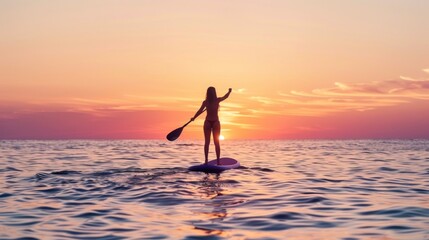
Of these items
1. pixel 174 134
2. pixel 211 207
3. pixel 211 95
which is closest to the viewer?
pixel 211 207

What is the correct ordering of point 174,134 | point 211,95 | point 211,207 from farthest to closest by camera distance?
point 174,134
point 211,95
point 211,207

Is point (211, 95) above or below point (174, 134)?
above

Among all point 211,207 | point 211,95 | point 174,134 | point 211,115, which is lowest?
point 211,207

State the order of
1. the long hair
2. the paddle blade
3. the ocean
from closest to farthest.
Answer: the ocean, the long hair, the paddle blade

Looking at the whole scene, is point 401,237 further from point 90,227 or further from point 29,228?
point 29,228

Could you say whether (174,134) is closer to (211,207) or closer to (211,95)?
(211,95)

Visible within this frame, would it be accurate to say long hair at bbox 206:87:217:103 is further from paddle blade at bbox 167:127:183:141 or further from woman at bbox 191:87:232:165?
paddle blade at bbox 167:127:183:141

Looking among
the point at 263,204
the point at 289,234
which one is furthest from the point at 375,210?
the point at 289,234

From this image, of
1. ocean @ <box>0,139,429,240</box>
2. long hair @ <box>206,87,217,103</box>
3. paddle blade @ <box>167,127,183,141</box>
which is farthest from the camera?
paddle blade @ <box>167,127,183,141</box>

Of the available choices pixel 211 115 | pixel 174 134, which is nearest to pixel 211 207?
pixel 211 115

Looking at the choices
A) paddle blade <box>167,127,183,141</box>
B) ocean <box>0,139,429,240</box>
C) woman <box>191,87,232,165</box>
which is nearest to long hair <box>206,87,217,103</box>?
woman <box>191,87,232,165</box>

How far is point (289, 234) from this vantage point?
7.03 metres

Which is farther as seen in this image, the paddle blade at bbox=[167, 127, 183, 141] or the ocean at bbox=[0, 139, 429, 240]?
the paddle blade at bbox=[167, 127, 183, 141]

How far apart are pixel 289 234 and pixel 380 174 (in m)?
11.3
